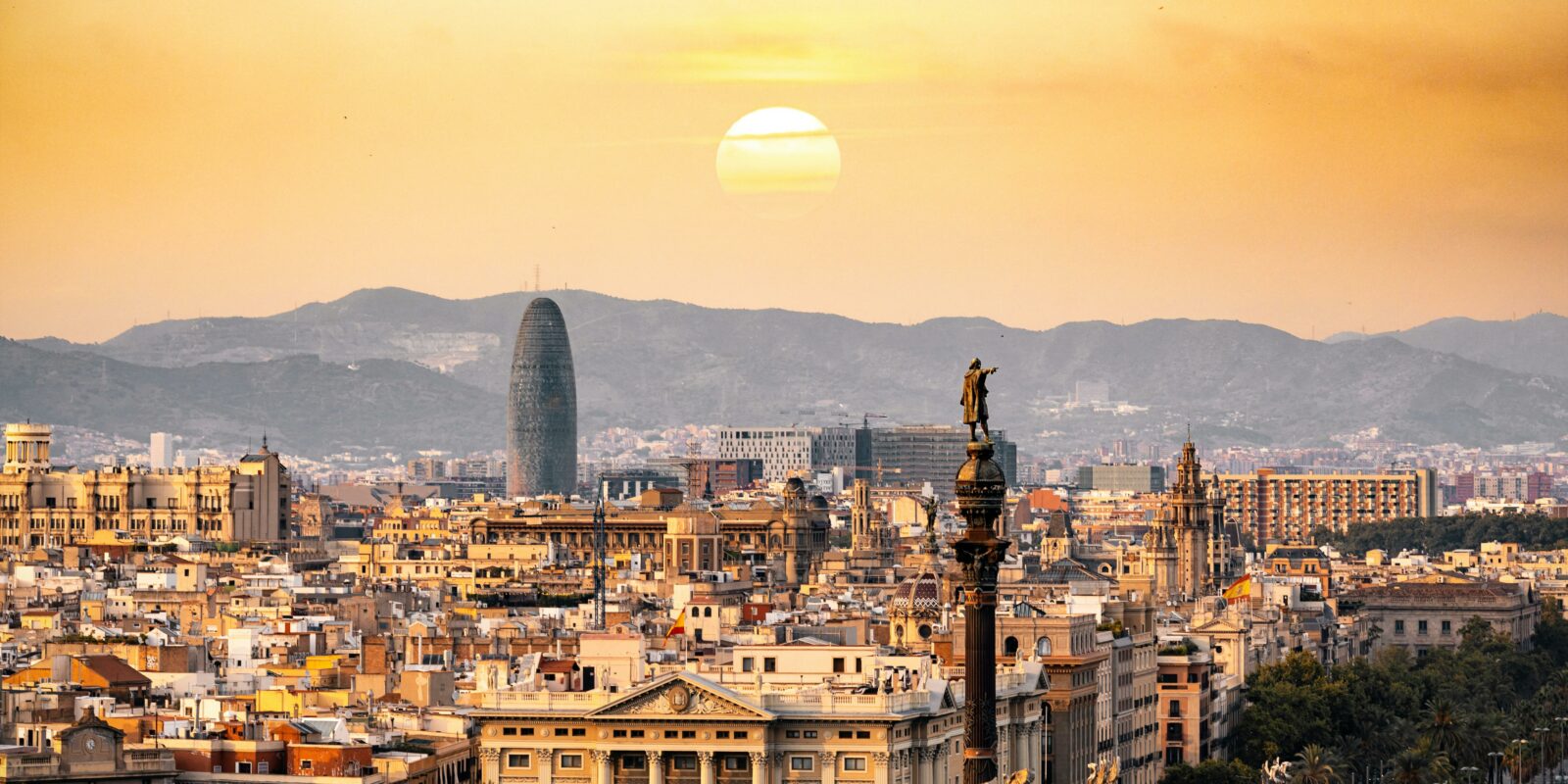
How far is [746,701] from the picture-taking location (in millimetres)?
A: 63500

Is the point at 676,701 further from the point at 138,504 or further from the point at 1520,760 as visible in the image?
the point at 138,504

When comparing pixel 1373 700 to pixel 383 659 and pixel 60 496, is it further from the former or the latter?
pixel 60 496

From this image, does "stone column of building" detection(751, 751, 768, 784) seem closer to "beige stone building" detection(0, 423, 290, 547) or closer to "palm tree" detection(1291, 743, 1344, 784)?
"palm tree" detection(1291, 743, 1344, 784)

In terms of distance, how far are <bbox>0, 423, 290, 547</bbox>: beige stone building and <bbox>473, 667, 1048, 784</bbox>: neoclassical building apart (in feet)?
365

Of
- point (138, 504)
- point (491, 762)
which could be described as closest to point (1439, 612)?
point (138, 504)

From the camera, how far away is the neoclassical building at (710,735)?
2495 inches

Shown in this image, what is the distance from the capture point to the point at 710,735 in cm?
6378

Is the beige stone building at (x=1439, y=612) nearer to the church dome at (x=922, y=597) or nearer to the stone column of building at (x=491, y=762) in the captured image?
the church dome at (x=922, y=597)

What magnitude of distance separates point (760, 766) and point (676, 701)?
6.07 ft

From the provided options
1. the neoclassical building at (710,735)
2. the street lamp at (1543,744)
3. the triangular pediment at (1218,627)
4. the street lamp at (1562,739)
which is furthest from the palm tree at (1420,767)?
the neoclassical building at (710,735)

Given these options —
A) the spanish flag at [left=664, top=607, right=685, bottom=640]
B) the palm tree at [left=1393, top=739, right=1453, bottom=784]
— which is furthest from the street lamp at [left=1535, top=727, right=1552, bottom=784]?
the spanish flag at [left=664, top=607, right=685, bottom=640]

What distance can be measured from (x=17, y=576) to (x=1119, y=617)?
4677 centimetres

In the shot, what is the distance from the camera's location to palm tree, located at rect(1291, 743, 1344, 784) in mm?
87750

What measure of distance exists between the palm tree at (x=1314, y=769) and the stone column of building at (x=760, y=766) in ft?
83.5
